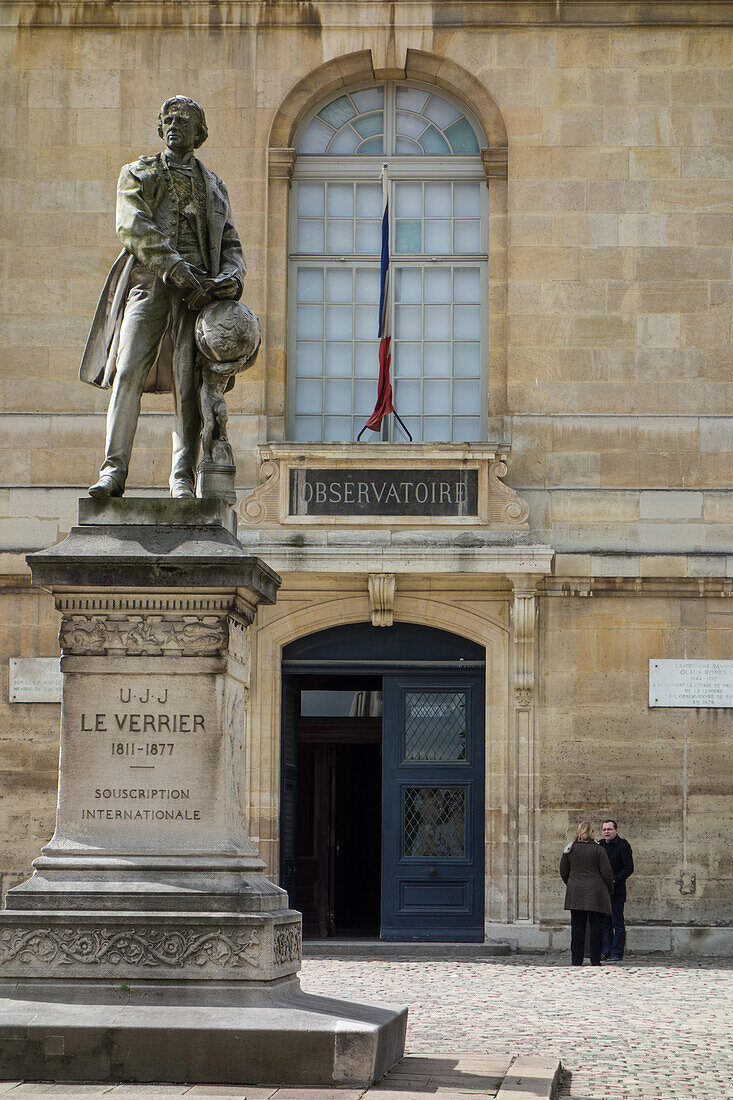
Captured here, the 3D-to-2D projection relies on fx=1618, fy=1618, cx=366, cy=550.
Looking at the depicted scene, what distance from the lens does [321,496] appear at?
53.8 ft

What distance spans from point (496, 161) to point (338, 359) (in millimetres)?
2672

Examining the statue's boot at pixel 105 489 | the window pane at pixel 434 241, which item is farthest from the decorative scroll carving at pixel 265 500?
the statue's boot at pixel 105 489

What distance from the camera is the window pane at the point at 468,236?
17516mm

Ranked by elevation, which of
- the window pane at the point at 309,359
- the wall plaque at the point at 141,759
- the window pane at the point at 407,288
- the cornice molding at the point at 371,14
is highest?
the cornice molding at the point at 371,14

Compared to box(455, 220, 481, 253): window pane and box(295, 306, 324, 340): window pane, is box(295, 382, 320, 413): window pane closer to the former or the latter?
box(295, 306, 324, 340): window pane

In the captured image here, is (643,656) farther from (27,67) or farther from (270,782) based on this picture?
(27,67)

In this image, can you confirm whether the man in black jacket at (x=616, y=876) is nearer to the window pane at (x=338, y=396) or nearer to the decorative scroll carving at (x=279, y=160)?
the window pane at (x=338, y=396)

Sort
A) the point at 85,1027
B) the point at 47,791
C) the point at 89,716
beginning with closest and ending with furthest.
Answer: the point at 85,1027 < the point at 89,716 < the point at 47,791

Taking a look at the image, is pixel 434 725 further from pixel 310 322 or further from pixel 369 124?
pixel 369 124

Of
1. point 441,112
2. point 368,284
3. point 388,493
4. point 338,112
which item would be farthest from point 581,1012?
point 338,112

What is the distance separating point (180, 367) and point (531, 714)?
8745mm

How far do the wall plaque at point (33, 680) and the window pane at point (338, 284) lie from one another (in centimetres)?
490

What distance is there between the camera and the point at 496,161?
1711 centimetres

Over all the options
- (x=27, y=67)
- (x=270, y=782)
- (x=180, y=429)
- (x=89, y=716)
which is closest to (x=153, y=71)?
(x=27, y=67)
